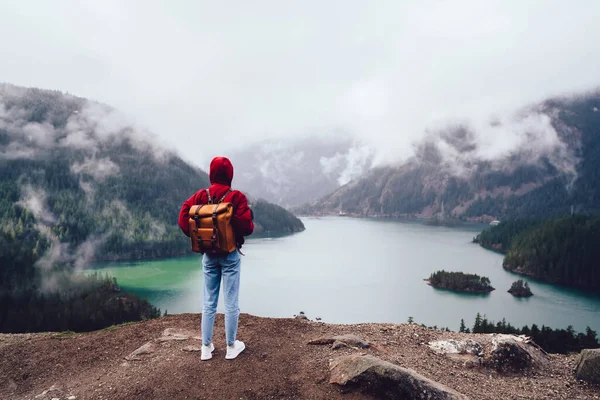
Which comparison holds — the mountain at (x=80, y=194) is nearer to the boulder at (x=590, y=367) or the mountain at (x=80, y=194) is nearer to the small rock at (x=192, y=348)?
the small rock at (x=192, y=348)

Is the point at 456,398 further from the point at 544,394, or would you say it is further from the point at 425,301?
the point at 425,301

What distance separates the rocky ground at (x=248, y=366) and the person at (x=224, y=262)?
1.53 ft

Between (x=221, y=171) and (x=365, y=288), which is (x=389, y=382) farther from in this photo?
(x=365, y=288)

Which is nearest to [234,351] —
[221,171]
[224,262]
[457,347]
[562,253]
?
[224,262]

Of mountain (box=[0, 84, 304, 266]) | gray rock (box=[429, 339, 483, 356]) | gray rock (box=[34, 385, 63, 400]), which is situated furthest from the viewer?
mountain (box=[0, 84, 304, 266])

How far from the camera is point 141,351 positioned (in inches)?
261

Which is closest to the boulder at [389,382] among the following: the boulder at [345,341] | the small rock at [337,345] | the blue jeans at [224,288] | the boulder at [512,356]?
the small rock at [337,345]

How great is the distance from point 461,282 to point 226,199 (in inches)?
2912

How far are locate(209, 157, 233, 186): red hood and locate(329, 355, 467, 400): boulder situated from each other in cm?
326

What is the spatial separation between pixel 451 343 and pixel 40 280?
75247 millimetres

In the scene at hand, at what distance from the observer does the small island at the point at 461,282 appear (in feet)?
230

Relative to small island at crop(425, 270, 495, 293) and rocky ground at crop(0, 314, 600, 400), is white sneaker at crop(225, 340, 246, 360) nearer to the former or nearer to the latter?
rocky ground at crop(0, 314, 600, 400)

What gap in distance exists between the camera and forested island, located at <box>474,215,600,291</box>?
8069 cm

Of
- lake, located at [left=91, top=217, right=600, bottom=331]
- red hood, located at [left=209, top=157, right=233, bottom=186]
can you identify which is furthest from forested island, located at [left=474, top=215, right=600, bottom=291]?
red hood, located at [left=209, top=157, right=233, bottom=186]
